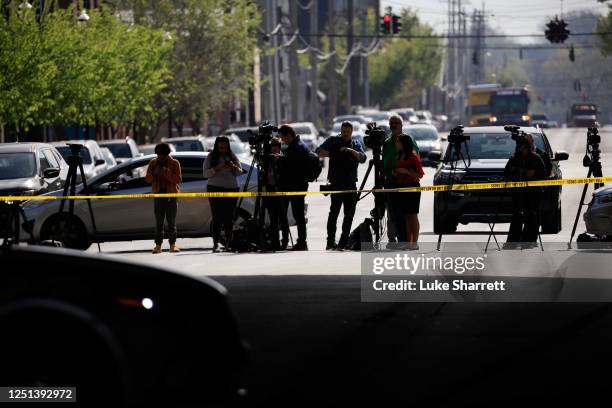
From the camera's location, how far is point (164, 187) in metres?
20.7

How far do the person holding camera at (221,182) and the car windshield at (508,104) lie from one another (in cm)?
6664

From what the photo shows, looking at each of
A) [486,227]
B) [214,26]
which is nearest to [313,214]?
[486,227]

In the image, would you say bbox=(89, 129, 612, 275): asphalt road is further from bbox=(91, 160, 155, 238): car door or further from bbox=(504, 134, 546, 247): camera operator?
bbox=(504, 134, 546, 247): camera operator

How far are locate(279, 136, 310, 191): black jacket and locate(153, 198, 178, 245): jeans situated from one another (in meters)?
1.76

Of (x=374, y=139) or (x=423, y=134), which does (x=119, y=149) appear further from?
(x=374, y=139)

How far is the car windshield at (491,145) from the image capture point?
23.0m

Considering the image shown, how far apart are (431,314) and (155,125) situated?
183 feet

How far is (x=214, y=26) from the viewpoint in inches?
2547

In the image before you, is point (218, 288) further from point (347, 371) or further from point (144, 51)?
point (144, 51)

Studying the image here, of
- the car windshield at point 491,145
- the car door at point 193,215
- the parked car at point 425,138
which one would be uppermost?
the car windshield at point 491,145

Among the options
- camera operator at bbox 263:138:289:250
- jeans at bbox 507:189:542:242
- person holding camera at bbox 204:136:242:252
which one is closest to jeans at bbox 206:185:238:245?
person holding camera at bbox 204:136:242:252

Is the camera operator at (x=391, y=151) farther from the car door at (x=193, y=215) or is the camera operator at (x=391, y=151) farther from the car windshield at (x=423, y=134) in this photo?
the car windshield at (x=423, y=134)

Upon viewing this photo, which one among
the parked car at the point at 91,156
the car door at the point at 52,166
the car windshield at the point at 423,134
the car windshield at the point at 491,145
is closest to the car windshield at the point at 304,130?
the car windshield at the point at 423,134

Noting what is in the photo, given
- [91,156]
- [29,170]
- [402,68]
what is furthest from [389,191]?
[402,68]
